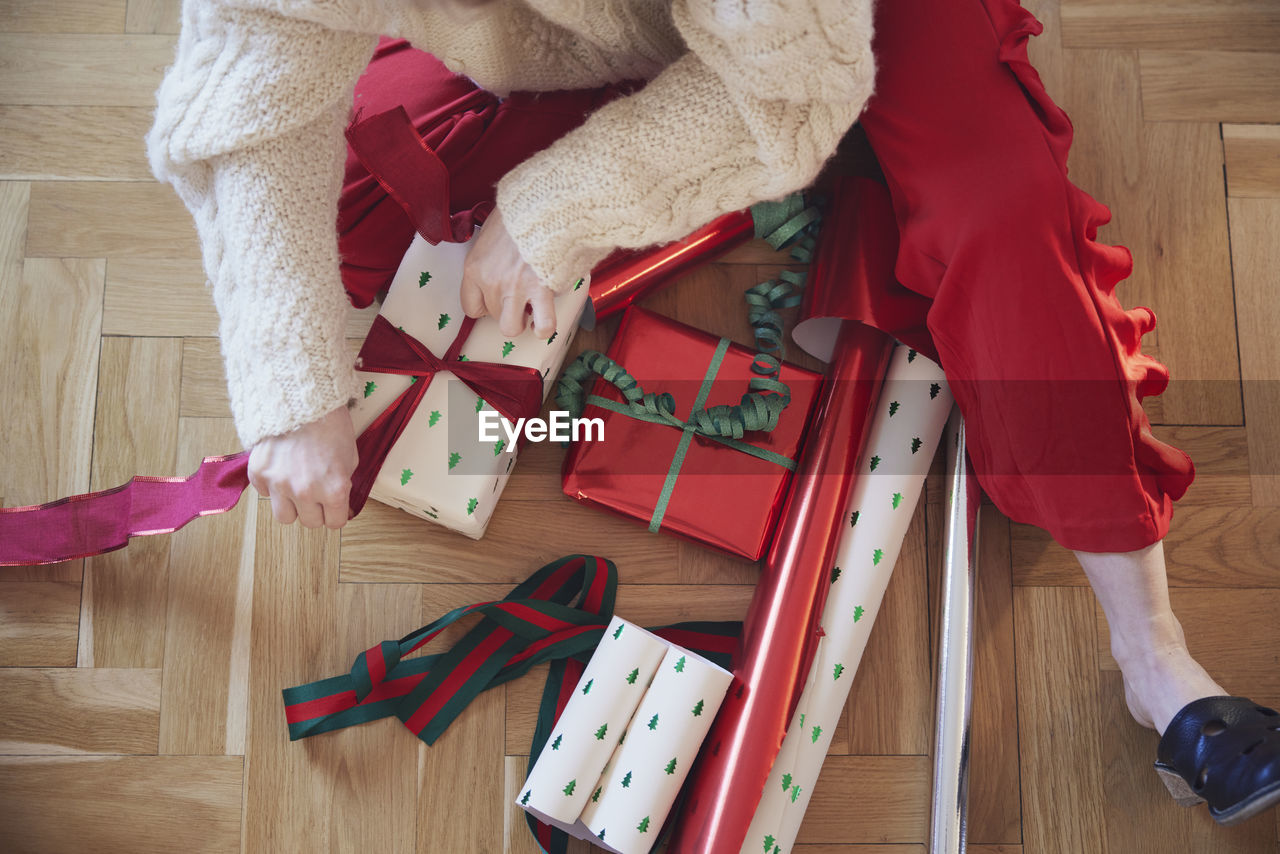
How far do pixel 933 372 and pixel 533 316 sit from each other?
46cm

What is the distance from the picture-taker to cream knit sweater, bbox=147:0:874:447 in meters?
0.61

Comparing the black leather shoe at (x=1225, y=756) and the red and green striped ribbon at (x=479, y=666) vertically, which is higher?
the black leather shoe at (x=1225, y=756)

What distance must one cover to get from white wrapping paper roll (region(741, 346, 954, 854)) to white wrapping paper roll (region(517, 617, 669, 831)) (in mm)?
Answer: 168

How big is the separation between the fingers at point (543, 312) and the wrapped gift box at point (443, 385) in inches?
3.6

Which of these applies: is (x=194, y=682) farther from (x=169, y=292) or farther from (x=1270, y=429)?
(x=1270, y=429)

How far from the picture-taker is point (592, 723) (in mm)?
883

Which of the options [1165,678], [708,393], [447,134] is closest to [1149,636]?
[1165,678]

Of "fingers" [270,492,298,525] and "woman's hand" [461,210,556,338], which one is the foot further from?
"fingers" [270,492,298,525]

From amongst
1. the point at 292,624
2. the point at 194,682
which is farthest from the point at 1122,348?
the point at 194,682

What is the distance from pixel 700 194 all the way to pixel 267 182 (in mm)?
340

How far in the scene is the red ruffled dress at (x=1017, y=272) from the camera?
788 mm

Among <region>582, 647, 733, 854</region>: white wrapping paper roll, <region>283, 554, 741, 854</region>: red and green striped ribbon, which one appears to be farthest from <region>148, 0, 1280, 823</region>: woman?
<region>582, 647, 733, 854</region>: white wrapping paper roll

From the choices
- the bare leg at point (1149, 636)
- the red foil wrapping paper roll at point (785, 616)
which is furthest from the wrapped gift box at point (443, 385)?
the bare leg at point (1149, 636)

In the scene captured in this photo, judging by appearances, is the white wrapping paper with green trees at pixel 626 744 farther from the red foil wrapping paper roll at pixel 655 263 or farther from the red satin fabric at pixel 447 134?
the red satin fabric at pixel 447 134
